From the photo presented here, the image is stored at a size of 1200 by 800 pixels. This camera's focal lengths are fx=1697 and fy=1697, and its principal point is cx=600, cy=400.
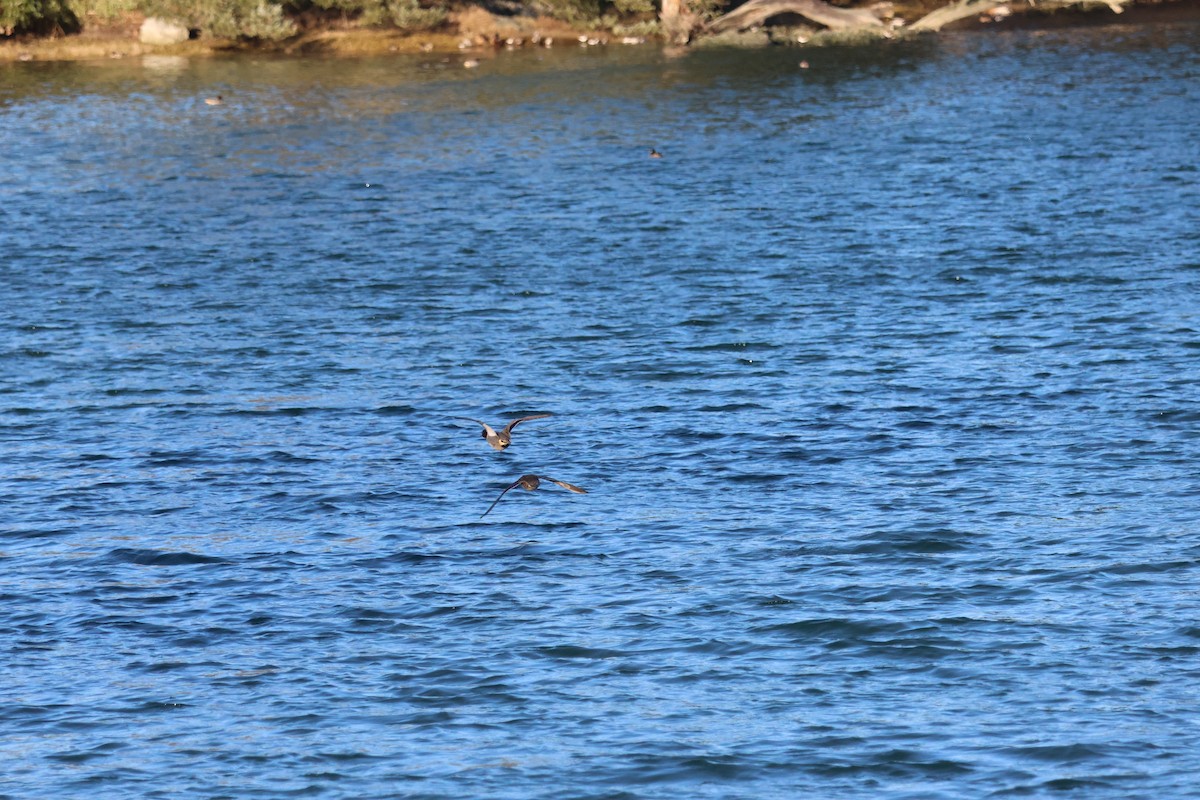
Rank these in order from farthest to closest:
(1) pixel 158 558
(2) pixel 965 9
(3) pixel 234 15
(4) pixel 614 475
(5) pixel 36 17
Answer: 1. (5) pixel 36 17
2. (3) pixel 234 15
3. (2) pixel 965 9
4. (4) pixel 614 475
5. (1) pixel 158 558

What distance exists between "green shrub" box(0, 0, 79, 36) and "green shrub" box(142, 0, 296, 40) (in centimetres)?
485

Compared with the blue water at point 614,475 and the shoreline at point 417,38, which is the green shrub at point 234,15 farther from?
the blue water at point 614,475

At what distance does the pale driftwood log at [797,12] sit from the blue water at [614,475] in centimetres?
2439

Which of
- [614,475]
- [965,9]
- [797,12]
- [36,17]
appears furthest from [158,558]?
[36,17]

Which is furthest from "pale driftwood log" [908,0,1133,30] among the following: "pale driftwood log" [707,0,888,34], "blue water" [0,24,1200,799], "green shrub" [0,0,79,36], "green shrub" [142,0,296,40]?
"green shrub" [0,0,79,36]

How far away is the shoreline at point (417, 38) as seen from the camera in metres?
88.0

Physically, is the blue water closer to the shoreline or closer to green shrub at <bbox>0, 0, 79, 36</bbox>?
the shoreline

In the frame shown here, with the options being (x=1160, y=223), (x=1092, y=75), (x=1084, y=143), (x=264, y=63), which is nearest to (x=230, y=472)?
(x=1160, y=223)

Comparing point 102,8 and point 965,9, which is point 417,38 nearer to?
point 102,8

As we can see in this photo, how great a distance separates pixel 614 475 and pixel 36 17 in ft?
233

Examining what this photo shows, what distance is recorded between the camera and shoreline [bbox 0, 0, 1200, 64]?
8800cm

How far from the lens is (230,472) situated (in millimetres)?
29672

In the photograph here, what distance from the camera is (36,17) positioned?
89.4 metres

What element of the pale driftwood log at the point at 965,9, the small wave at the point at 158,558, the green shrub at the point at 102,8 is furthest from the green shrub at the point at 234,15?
the small wave at the point at 158,558
